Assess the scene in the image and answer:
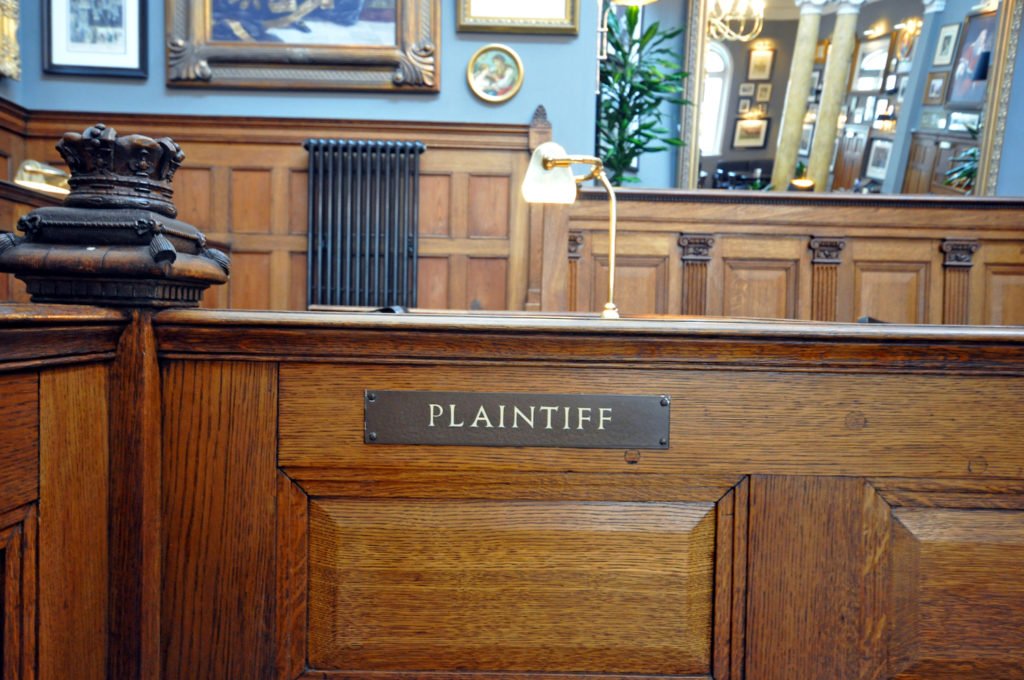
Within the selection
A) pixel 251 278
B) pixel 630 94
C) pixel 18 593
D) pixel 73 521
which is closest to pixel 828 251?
pixel 630 94

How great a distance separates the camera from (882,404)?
1.40 m

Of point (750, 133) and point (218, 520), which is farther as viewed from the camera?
point (750, 133)

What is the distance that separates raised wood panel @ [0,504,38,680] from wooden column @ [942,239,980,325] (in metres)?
5.09

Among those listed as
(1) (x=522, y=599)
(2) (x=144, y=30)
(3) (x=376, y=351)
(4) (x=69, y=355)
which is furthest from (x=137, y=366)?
(2) (x=144, y=30)

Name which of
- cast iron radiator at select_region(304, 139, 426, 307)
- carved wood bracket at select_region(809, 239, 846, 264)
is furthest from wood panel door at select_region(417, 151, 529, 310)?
carved wood bracket at select_region(809, 239, 846, 264)

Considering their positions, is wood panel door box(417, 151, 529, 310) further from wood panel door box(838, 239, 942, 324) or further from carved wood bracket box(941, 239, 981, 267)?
carved wood bracket box(941, 239, 981, 267)

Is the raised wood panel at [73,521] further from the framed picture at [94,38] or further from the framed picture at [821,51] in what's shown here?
the framed picture at [821,51]

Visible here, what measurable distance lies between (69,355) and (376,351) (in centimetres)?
43

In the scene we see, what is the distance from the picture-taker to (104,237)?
1370mm

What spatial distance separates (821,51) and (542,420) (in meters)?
6.31

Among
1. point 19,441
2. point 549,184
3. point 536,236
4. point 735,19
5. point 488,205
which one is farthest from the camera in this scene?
point 735,19

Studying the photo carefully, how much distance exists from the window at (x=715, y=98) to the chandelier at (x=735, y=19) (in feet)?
0.34

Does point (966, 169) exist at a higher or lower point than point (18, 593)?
higher

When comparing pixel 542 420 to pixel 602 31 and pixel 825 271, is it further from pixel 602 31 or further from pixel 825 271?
pixel 602 31
